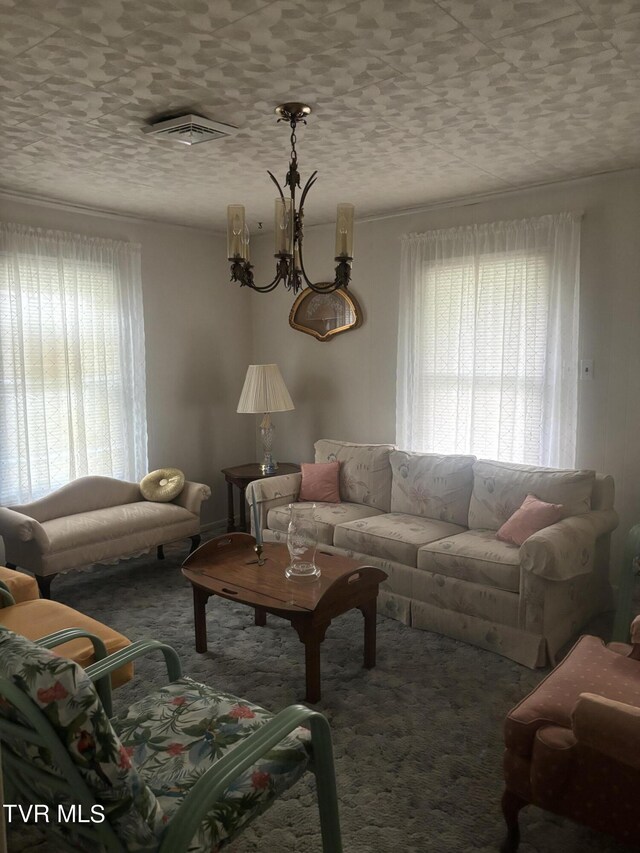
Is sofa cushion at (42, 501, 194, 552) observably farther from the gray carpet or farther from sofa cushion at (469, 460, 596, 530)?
sofa cushion at (469, 460, 596, 530)

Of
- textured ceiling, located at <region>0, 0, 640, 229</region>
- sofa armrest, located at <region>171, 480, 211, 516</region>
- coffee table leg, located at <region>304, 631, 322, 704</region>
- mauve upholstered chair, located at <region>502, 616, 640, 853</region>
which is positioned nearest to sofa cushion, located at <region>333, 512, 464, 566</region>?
coffee table leg, located at <region>304, 631, 322, 704</region>

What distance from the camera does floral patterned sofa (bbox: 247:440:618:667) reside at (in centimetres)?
308

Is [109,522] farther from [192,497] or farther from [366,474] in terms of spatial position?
[366,474]

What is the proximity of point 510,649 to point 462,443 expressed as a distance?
1647mm

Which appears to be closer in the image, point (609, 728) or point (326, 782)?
point (609, 728)

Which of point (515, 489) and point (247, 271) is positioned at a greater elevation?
point (247, 271)

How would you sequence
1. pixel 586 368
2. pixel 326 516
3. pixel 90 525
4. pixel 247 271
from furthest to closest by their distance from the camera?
pixel 326 516 → pixel 90 525 → pixel 586 368 → pixel 247 271

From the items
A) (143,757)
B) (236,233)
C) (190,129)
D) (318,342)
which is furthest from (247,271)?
(318,342)

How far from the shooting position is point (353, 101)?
2666mm

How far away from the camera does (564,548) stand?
9.97 ft

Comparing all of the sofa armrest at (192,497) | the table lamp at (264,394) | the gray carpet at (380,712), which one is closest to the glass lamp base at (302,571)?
the gray carpet at (380,712)

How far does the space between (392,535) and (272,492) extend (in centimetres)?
107

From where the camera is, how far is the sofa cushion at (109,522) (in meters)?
3.90

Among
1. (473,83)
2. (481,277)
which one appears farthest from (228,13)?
(481,277)
